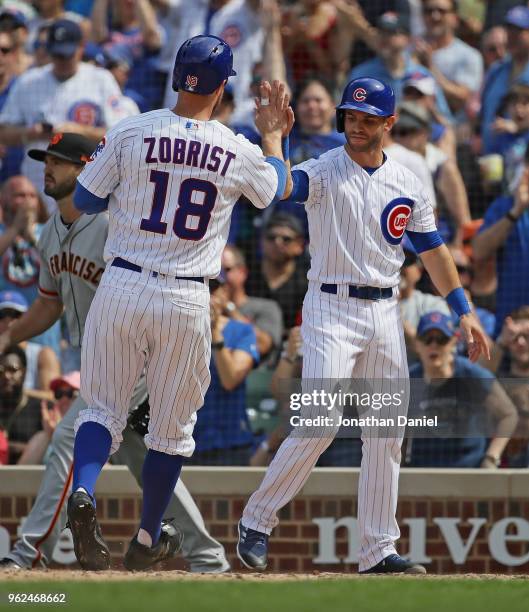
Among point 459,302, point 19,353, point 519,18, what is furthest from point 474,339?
point 519,18

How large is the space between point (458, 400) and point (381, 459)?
2117 mm

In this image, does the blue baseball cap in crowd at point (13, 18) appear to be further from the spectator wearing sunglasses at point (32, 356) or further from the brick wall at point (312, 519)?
the brick wall at point (312, 519)

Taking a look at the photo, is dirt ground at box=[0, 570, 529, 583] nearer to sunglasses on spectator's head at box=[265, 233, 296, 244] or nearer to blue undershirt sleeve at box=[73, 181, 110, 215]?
blue undershirt sleeve at box=[73, 181, 110, 215]

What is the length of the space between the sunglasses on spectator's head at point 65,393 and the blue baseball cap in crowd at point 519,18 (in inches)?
161

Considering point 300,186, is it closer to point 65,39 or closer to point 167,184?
point 167,184

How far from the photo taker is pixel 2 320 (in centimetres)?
817

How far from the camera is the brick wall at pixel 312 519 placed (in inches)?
297

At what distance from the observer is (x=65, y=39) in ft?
30.7

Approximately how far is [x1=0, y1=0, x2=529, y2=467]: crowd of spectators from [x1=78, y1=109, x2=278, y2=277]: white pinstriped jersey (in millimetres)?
1537

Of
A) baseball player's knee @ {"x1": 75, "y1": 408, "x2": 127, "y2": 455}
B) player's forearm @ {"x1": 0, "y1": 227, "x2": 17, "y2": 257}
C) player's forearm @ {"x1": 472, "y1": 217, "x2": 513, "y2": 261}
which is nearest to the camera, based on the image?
baseball player's knee @ {"x1": 75, "y1": 408, "x2": 127, "y2": 455}

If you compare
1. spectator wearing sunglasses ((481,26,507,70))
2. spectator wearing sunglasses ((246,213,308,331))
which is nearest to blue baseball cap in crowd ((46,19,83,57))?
spectator wearing sunglasses ((246,213,308,331))

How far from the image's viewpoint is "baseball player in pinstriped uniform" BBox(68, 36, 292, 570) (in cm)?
514

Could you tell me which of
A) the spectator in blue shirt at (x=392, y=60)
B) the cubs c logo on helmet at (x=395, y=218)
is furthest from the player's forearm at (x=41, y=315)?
the spectator in blue shirt at (x=392, y=60)

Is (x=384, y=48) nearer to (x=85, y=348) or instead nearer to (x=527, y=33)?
(x=527, y=33)
